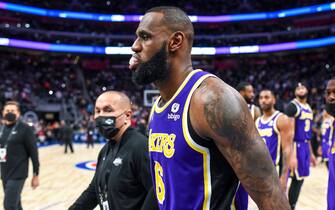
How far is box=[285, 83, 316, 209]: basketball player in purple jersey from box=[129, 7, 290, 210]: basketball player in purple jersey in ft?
15.5

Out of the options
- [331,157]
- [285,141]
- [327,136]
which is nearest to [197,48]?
[327,136]

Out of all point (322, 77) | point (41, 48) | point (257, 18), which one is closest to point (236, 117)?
point (322, 77)

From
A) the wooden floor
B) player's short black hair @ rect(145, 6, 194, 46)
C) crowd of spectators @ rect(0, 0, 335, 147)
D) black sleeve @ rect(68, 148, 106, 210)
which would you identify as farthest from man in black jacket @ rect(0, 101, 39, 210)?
crowd of spectators @ rect(0, 0, 335, 147)

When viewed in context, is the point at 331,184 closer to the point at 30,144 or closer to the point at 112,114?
the point at 112,114

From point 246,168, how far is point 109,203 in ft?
5.23

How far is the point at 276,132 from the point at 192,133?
398 cm

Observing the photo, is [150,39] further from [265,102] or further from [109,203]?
[265,102]

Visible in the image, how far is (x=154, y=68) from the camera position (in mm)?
1710

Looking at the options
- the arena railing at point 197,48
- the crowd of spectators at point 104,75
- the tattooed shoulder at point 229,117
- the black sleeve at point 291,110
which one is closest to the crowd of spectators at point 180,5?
the crowd of spectators at point 104,75

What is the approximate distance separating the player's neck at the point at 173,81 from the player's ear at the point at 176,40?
10 centimetres

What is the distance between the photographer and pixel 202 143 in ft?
5.04

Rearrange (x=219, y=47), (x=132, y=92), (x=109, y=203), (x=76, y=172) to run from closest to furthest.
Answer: (x=109, y=203)
(x=76, y=172)
(x=132, y=92)
(x=219, y=47)

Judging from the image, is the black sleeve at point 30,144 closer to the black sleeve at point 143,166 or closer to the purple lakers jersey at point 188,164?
the black sleeve at point 143,166

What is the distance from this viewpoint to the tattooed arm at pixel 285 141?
16.5 feet
